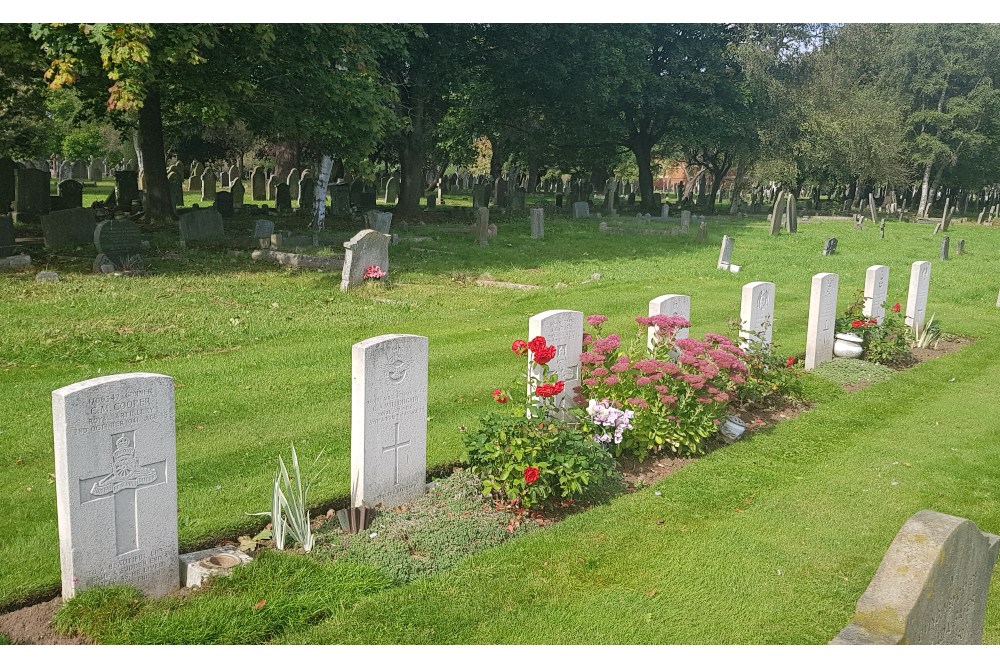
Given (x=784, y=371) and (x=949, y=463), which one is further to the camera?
(x=784, y=371)

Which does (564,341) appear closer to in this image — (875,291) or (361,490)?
(361,490)

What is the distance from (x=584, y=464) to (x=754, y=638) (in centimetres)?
194

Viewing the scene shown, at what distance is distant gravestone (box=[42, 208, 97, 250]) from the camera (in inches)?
771

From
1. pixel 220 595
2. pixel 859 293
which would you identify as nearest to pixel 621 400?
pixel 220 595

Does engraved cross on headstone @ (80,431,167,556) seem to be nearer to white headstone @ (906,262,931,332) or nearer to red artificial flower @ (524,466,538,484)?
red artificial flower @ (524,466,538,484)

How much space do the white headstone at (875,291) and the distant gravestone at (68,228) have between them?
16.7 m

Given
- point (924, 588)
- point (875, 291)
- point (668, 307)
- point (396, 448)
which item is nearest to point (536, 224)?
point (875, 291)

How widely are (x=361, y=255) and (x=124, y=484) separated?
37.6 ft

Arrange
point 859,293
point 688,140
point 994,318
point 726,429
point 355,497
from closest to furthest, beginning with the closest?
point 355,497 → point 726,429 → point 859,293 → point 994,318 → point 688,140

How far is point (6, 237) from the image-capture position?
16875 millimetres

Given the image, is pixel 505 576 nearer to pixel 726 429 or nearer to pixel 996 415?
pixel 726 429

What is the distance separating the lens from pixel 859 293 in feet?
41.7

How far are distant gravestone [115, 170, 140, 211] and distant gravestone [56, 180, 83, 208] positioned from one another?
2.31m

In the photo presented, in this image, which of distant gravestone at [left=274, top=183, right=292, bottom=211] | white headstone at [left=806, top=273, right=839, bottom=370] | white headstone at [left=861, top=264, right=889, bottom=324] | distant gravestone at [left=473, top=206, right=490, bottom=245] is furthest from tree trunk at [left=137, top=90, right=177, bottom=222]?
white headstone at [left=861, top=264, right=889, bottom=324]
